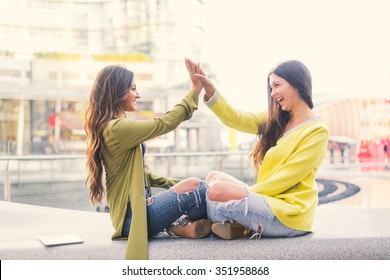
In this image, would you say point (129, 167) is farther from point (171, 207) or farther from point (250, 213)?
point (250, 213)

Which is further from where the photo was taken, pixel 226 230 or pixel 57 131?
pixel 57 131

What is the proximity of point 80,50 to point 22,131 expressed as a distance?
9.44 ft

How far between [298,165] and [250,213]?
0.25 meters

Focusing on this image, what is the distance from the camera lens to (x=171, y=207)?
1775 mm

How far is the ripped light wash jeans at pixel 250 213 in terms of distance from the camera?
5.72 ft

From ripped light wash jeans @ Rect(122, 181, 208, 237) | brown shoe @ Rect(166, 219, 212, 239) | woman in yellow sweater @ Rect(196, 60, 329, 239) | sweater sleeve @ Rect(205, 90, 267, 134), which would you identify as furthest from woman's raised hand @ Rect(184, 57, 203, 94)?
brown shoe @ Rect(166, 219, 212, 239)

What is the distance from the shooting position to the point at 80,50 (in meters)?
12.6

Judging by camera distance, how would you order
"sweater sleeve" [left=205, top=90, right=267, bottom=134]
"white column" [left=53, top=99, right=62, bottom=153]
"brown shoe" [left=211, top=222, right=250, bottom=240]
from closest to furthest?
"brown shoe" [left=211, top=222, right=250, bottom=240] → "sweater sleeve" [left=205, top=90, right=267, bottom=134] → "white column" [left=53, top=99, right=62, bottom=153]

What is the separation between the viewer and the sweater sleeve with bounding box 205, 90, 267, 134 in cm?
204

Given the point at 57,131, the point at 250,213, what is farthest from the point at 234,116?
the point at 57,131

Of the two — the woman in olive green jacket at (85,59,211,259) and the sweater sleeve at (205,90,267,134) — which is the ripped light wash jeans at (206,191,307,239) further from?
the sweater sleeve at (205,90,267,134)

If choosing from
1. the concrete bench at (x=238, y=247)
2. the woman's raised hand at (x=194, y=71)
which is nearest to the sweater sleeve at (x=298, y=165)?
the concrete bench at (x=238, y=247)

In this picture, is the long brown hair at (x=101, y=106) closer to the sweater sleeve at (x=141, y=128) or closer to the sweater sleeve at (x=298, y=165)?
the sweater sleeve at (x=141, y=128)
